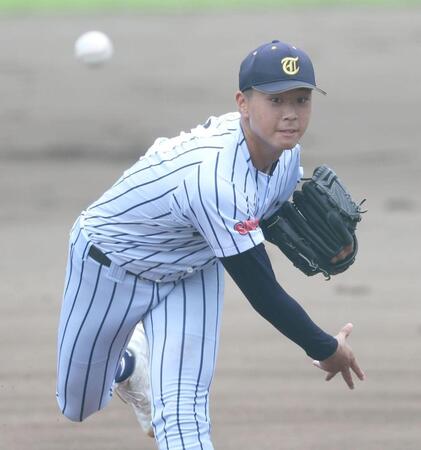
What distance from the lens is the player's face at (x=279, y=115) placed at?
3.96 metres

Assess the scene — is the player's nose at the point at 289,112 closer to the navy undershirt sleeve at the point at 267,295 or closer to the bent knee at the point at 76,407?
the navy undershirt sleeve at the point at 267,295

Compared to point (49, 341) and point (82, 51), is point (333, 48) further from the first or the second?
point (49, 341)

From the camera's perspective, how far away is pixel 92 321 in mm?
4496

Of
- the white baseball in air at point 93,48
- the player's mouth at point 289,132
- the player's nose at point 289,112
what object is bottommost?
the player's mouth at point 289,132

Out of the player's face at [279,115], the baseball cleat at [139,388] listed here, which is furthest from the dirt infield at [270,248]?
the player's face at [279,115]

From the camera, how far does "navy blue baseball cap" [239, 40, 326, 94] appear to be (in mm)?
3912

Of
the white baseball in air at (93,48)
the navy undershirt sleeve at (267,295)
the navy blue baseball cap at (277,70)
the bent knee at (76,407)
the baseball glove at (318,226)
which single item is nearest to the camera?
the navy blue baseball cap at (277,70)

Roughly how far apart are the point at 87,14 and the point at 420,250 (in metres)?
8.30

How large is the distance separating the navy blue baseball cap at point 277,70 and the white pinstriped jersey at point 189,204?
0.75 ft

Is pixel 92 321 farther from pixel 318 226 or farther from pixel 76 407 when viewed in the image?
pixel 318 226

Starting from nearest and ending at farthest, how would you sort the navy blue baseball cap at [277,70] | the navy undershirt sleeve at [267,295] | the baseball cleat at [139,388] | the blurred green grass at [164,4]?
the navy blue baseball cap at [277,70], the navy undershirt sleeve at [267,295], the baseball cleat at [139,388], the blurred green grass at [164,4]

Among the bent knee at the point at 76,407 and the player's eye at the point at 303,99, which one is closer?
the player's eye at the point at 303,99

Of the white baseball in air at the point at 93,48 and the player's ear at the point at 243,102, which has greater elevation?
the white baseball in air at the point at 93,48

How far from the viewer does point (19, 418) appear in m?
5.62
